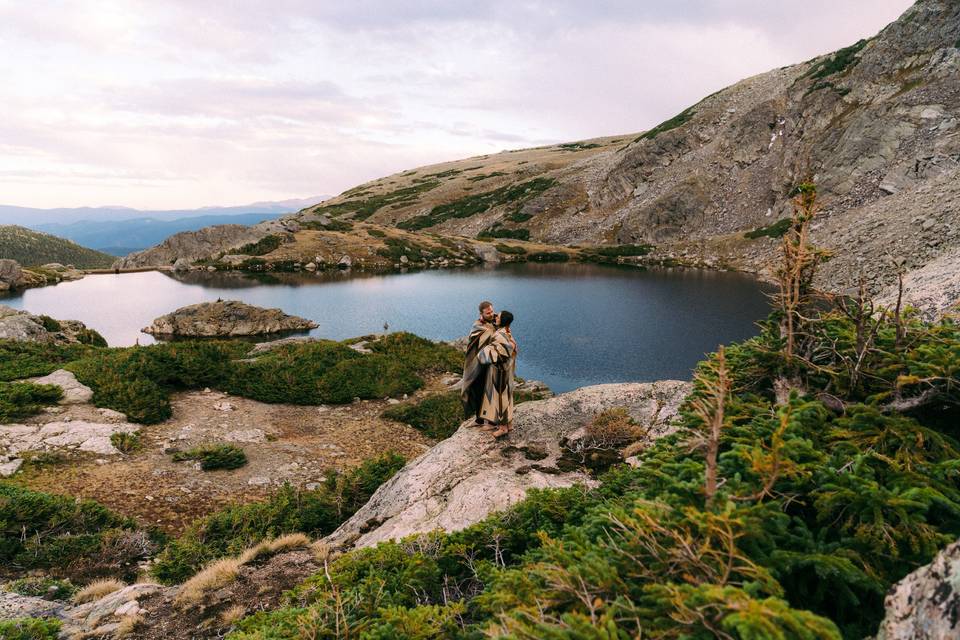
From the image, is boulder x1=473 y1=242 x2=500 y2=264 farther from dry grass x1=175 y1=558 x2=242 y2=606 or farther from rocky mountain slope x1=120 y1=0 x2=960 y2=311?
dry grass x1=175 y1=558 x2=242 y2=606

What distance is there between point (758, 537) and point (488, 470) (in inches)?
234

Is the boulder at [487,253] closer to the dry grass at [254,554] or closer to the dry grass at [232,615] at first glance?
the dry grass at [254,554]

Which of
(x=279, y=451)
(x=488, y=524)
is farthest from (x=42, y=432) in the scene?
(x=488, y=524)

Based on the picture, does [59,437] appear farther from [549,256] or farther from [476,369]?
[549,256]

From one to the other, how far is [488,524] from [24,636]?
5.20 m

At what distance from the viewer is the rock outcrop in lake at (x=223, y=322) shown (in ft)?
128

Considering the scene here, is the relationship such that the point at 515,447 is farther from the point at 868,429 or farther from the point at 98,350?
the point at 98,350

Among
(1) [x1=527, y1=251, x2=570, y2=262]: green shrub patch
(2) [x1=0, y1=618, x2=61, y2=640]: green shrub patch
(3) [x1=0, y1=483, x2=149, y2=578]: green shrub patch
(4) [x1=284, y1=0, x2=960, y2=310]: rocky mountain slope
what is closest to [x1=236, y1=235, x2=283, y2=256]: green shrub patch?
(4) [x1=284, y1=0, x2=960, y2=310]: rocky mountain slope

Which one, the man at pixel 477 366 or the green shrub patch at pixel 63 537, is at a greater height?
the man at pixel 477 366

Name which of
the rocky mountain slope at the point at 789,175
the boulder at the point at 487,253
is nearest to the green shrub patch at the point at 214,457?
the rocky mountain slope at the point at 789,175

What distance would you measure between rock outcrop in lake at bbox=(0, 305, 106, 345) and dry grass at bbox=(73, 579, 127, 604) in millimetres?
20954

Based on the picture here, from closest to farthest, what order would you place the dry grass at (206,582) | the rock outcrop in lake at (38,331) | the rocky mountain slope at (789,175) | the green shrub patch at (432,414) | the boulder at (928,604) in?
the boulder at (928,604), the dry grass at (206,582), the green shrub patch at (432,414), the rock outcrop in lake at (38,331), the rocky mountain slope at (789,175)

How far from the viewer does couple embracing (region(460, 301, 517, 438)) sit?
971cm

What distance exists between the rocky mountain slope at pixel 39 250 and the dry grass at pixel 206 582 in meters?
148
